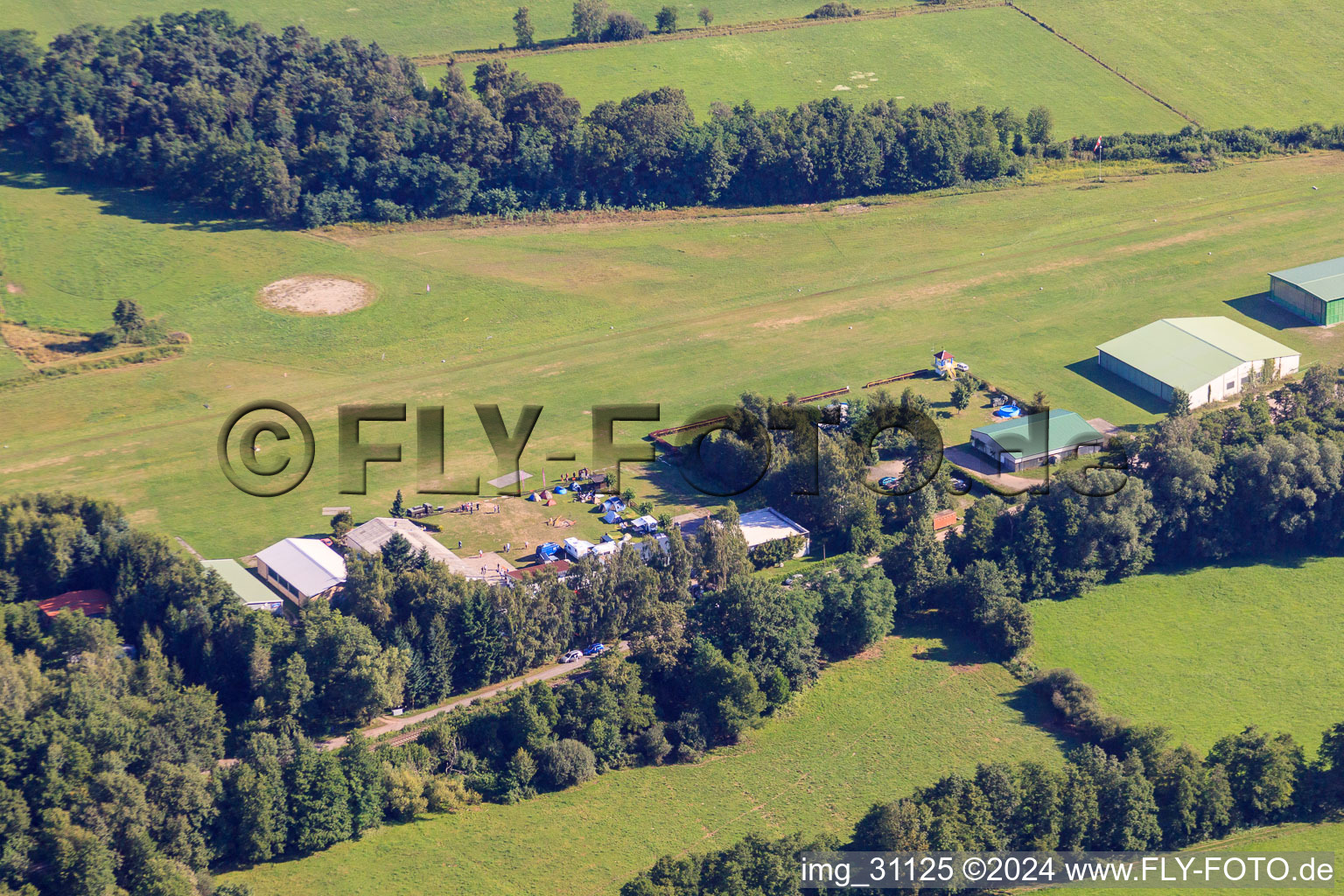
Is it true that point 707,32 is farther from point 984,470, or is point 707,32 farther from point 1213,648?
point 1213,648

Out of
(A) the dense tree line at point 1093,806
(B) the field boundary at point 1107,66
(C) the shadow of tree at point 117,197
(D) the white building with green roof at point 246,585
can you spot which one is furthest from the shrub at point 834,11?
(A) the dense tree line at point 1093,806

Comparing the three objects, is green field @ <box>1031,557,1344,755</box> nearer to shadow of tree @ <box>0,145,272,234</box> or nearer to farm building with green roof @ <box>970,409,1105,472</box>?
farm building with green roof @ <box>970,409,1105,472</box>

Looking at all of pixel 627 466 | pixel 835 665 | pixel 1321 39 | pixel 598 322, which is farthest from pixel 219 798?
pixel 1321 39

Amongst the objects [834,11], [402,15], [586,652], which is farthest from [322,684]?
[834,11]

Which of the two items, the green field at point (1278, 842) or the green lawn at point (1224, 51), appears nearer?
the green field at point (1278, 842)

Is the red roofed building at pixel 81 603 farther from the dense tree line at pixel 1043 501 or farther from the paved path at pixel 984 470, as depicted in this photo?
the paved path at pixel 984 470

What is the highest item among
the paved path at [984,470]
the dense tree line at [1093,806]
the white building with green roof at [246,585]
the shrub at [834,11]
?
the shrub at [834,11]

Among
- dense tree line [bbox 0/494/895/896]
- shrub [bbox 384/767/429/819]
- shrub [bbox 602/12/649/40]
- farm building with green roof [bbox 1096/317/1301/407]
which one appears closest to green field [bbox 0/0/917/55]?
shrub [bbox 602/12/649/40]
